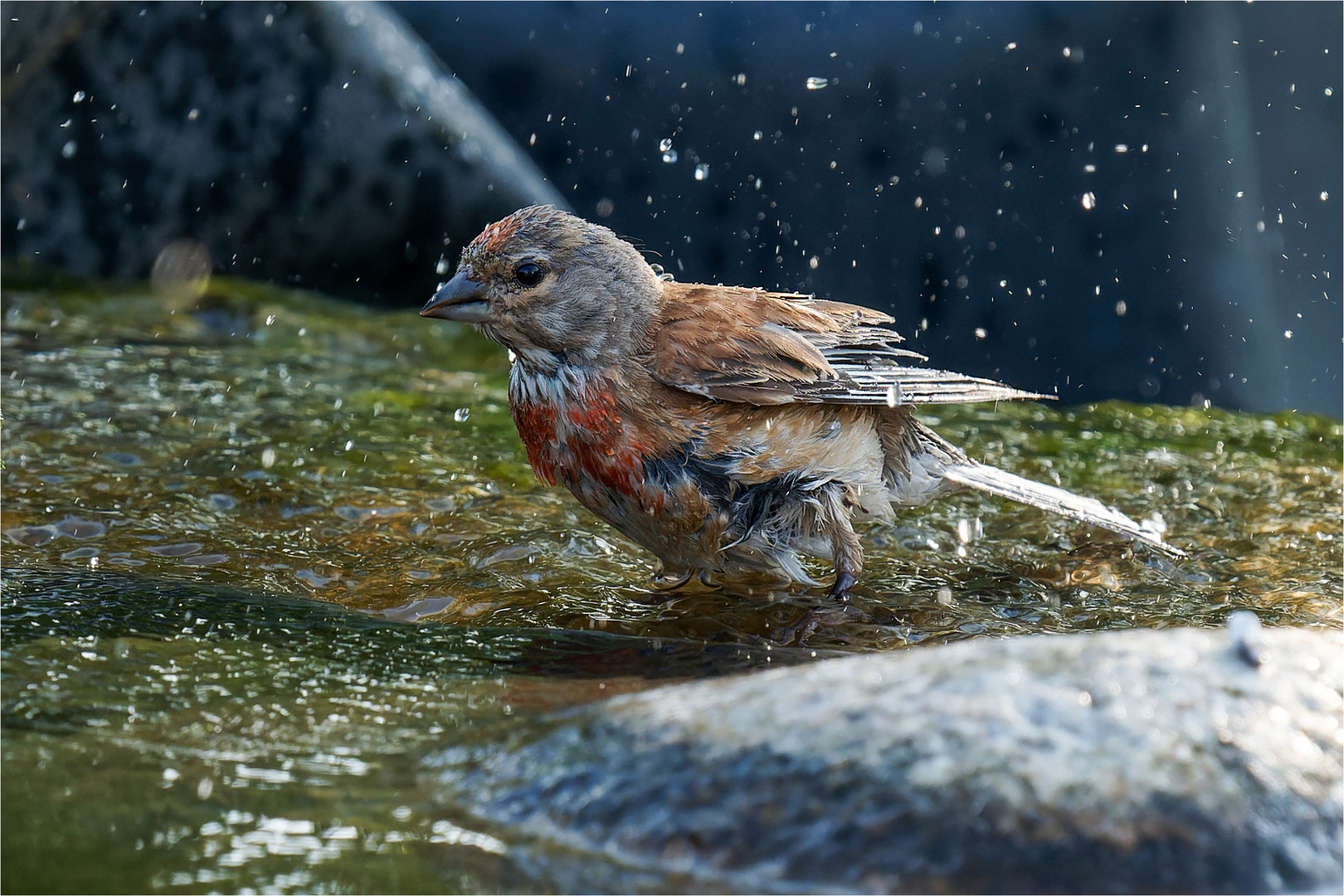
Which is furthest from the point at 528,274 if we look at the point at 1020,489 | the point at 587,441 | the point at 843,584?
the point at 1020,489

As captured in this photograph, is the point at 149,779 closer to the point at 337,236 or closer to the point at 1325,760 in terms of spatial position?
the point at 1325,760

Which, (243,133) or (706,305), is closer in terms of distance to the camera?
(706,305)

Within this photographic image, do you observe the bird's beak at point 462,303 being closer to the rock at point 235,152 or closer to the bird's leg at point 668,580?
the bird's leg at point 668,580

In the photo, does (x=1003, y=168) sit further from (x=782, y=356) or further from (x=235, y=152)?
(x=235, y=152)

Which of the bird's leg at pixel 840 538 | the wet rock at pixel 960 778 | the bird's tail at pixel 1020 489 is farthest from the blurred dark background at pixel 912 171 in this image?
the wet rock at pixel 960 778

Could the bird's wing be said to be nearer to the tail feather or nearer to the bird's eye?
the tail feather

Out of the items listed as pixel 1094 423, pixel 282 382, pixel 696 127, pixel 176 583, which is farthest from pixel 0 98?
pixel 1094 423
